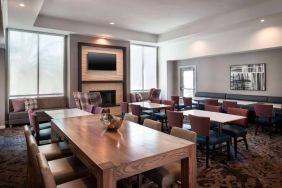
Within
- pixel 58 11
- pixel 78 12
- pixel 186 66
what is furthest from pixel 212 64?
pixel 58 11

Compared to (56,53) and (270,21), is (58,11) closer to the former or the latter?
(56,53)

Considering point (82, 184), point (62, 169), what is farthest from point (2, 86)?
point (82, 184)

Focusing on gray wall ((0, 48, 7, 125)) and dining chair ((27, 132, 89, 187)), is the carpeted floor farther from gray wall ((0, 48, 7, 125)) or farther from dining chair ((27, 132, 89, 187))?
gray wall ((0, 48, 7, 125))

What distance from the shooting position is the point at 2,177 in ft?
9.81

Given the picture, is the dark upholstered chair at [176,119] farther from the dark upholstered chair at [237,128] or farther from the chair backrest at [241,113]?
the chair backrest at [241,113]

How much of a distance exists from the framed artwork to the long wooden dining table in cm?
560

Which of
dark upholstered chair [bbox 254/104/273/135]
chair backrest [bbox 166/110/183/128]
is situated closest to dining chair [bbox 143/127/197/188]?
chair backrest [bbox 166/110/183/128]

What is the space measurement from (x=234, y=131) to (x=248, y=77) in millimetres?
3920

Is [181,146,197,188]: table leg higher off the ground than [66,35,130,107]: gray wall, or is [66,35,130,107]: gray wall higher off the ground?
[66,35,130,107]: gray wall

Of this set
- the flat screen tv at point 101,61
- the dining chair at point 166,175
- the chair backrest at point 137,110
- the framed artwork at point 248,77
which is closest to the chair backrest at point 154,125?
the dining chair at point 166,175

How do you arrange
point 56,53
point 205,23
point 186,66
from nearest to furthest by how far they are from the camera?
point 205,23, point 56,53, point 186,66

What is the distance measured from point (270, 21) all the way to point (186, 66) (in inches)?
156

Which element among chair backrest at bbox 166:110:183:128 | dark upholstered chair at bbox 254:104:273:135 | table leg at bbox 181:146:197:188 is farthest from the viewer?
dark upholstered chair at bbox 254:104:273:135

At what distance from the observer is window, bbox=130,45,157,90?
9.09m
